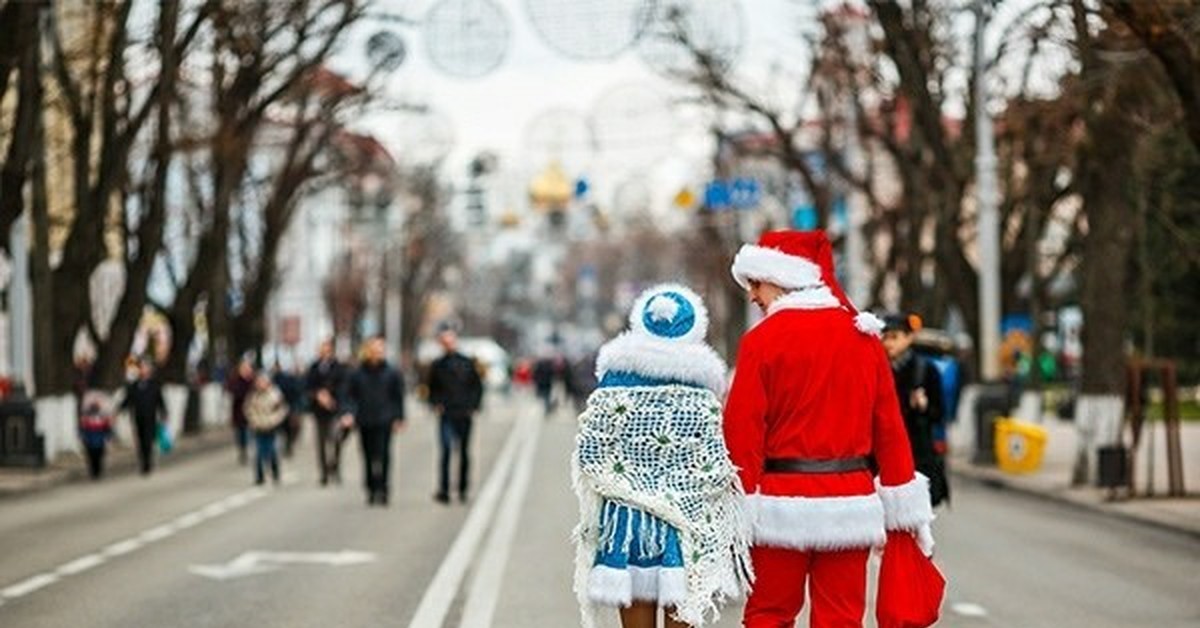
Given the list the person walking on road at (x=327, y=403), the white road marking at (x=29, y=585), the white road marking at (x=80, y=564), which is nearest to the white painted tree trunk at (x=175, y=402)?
the person walking on road at (x=327, y=403)

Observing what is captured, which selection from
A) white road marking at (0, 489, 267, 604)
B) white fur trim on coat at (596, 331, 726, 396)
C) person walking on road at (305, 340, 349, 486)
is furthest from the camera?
person walking on road at (305, 340, 349, 486)

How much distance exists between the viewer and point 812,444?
9.74 meters

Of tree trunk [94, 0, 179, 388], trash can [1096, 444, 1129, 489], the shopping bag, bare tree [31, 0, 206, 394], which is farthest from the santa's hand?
the shopping bag

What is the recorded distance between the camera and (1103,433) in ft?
96.6

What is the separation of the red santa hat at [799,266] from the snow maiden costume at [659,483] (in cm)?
36

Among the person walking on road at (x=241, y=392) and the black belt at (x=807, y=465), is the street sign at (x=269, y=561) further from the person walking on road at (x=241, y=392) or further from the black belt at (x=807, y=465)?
the person walking on road at (x=241, y=392)

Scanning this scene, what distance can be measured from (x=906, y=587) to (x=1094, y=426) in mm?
20093

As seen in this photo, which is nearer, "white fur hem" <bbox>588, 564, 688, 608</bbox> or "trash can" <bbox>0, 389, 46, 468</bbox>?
"white fur hem" <bbox>588, 564, 688, 608</bbox>

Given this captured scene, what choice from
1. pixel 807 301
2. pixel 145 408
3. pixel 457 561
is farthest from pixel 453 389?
pixel 807 301

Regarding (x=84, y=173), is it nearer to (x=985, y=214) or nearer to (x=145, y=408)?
(x=145, y=408)

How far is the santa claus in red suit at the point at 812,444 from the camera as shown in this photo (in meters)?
9.66

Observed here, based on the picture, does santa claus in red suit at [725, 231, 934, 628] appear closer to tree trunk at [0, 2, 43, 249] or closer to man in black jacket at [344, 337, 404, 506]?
man in black jacket at [344, 337, 404, 506]

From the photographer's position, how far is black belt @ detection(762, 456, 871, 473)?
9758 mm

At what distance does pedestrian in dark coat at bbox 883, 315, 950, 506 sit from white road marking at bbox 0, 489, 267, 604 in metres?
4.88
